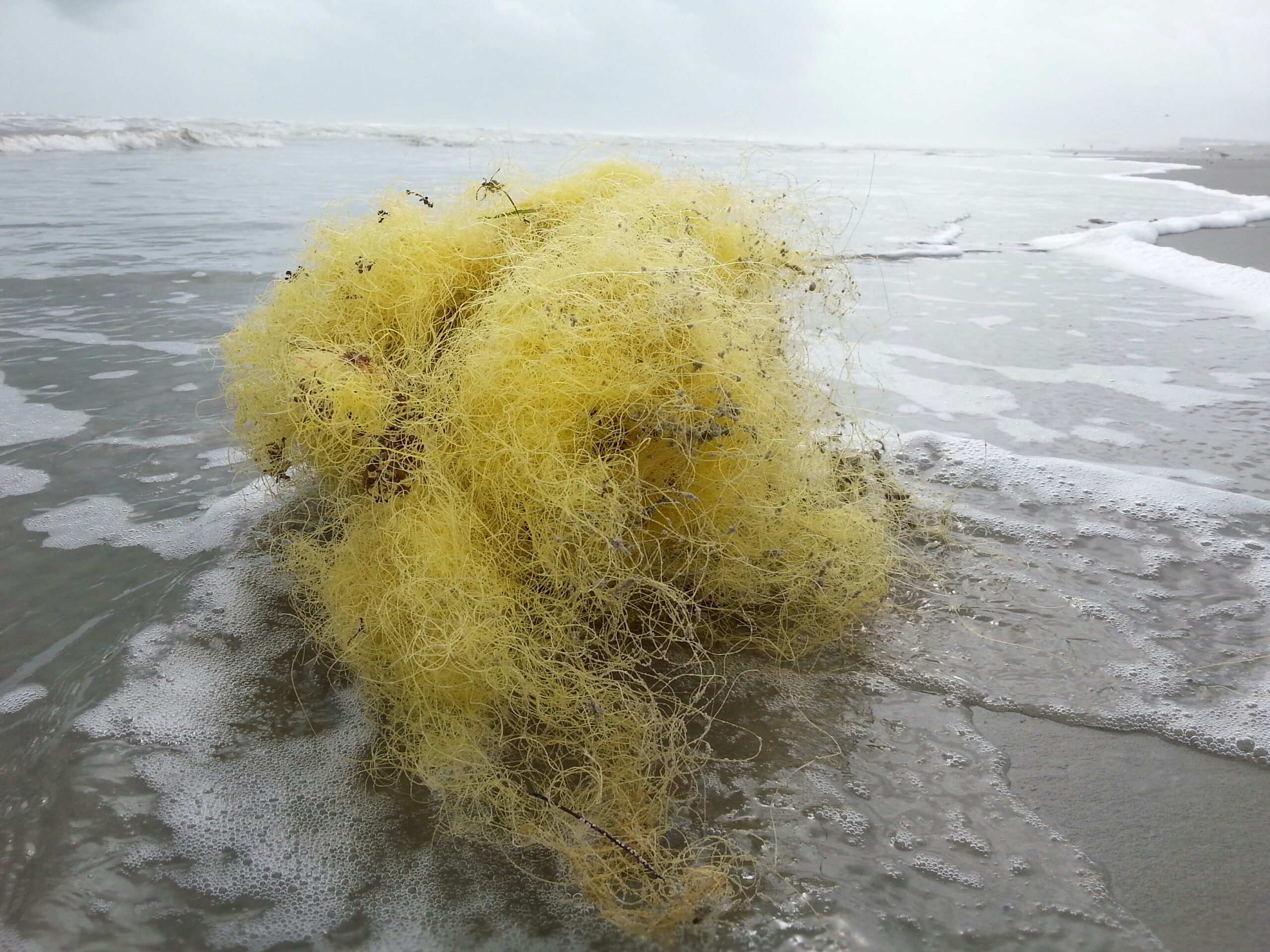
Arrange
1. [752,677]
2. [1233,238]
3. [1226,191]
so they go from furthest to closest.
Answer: [1226,191] → [1233,238] → [752,677]

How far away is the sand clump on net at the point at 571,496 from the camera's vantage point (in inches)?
78.1

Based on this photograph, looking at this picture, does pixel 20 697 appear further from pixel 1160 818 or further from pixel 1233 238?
pixel 1233 238

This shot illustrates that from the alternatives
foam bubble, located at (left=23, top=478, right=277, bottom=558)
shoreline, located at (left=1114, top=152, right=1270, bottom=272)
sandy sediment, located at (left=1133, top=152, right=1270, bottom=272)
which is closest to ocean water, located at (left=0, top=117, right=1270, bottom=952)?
foam bubble, located at (left=23, top=478, right=277, bottom=558)

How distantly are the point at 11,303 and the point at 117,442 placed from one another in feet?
10.00

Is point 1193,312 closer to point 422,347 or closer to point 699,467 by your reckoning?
point 699,467

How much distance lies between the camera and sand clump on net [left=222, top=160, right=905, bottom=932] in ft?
6.51

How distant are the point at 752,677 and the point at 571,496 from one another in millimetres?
785

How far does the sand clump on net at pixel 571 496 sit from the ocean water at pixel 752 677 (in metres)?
0.15

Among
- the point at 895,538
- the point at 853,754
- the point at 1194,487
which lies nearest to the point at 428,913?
the point at 853,754

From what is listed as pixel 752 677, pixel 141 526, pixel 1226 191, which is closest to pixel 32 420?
pixel 141 526

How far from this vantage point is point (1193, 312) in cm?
666

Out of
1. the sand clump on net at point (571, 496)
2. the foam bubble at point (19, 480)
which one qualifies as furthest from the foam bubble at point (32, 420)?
the sand clump on net at point (571, 496)

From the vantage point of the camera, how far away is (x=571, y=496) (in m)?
2.12

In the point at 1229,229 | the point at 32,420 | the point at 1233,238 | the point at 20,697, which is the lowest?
the point at 20,697
